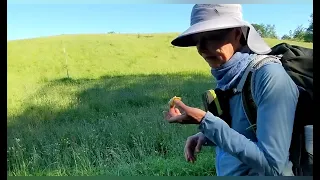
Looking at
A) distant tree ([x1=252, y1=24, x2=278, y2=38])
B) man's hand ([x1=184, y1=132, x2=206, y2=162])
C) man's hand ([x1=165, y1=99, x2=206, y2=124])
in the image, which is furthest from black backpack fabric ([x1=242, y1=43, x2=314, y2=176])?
distant tree ([x1=252, y1=24, x2=278, y2=38])

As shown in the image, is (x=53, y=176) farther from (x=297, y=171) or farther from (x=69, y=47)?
(x=297, y=171)

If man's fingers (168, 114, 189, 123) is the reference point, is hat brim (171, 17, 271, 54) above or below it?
above

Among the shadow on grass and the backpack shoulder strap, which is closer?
the backpack shoulder strap

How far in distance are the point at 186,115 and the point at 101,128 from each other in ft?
3.33

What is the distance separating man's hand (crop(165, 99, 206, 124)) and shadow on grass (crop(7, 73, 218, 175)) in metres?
0.64

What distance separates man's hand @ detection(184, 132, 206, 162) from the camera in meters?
1.87

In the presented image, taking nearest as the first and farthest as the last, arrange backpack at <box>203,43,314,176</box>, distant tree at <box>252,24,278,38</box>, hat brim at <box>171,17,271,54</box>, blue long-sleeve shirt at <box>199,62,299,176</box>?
blue long-sleeve shirt at <box>199,62,299,176</box>
backpack at <box>203,43,314,176</box>
hat brim at <box>171,17,271,54</box>
distant tree at <box>252,24,278,38</box>

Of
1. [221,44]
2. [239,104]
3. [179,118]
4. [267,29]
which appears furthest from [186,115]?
[267,29]

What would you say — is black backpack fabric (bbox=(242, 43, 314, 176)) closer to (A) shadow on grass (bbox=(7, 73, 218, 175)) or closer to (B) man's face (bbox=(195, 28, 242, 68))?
(B) man's face (bbox=(195, 28, 242, 68))

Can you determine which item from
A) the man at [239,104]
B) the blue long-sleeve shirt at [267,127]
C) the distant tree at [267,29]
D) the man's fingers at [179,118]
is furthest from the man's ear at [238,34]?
the distant tree at [267,29]

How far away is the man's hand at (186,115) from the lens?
158 cm

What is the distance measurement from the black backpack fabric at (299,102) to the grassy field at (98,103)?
30.4 inches

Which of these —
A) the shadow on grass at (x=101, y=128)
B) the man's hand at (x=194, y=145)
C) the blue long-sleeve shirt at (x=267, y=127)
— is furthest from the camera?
the shadow on grass at (x=101, y=128)

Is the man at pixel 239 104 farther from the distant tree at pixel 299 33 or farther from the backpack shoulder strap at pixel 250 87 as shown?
the distant tree at pixel 299 33
